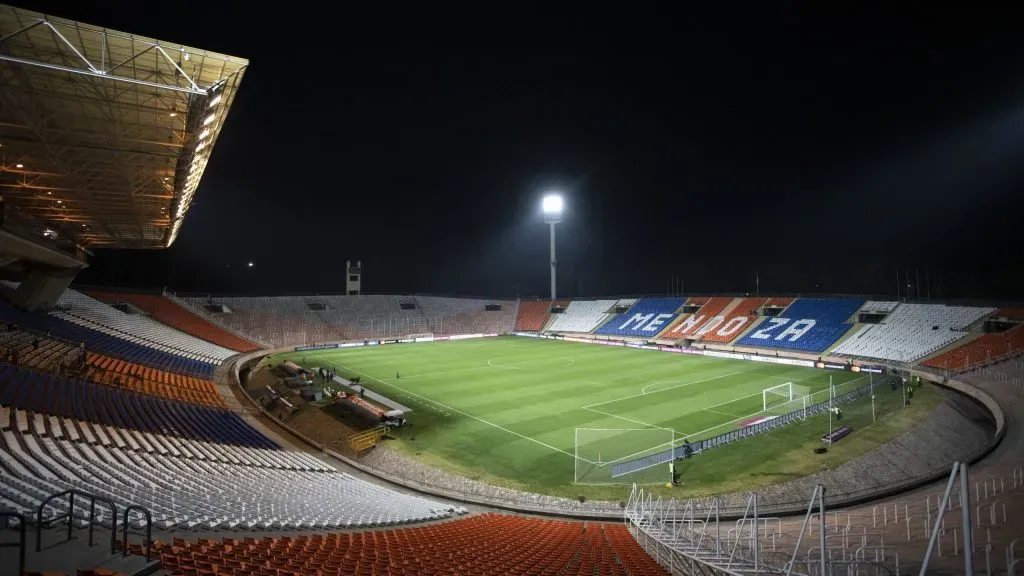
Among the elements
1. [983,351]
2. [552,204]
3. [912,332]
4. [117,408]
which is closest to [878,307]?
[912,332]

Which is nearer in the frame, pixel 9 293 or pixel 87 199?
pixel 87 199

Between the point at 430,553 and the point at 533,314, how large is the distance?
65.4 meters

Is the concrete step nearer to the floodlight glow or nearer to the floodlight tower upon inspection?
the floodlight tower

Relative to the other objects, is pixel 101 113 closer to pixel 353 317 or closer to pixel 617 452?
pixel 617 452

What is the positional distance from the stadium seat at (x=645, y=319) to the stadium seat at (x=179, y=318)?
3831cm

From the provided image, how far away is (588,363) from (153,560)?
3850cm

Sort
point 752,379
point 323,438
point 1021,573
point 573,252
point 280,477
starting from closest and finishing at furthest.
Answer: point 1021,573
point 280,477
point 323,438
point 752,379
point 573,252

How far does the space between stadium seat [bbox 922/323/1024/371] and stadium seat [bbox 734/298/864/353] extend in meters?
8.64

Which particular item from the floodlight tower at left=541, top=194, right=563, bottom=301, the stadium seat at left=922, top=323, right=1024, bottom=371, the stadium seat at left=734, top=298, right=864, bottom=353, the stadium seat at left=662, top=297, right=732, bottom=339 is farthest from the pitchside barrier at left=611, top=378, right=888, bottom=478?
the floodlight tower at left=541, top=194, right=563, bottom=301

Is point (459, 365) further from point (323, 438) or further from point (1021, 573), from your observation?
point (1021, 573)

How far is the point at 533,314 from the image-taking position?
7406cm

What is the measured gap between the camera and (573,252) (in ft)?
269

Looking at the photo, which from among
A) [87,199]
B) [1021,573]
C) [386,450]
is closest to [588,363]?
[386,450]

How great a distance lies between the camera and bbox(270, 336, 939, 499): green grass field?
19.1 metres
